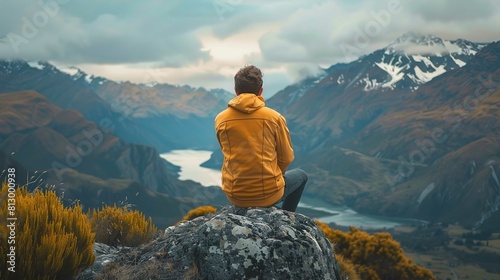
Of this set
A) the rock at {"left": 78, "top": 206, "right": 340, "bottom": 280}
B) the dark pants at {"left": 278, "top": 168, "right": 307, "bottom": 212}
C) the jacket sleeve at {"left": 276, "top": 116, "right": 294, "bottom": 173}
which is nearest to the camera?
the rock at {"left": 78, "top": 206, "right": 340, "bottom": 280}

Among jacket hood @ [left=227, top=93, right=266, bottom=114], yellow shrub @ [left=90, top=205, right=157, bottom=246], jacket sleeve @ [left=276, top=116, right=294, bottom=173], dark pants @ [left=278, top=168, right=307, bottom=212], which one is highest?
jacket hood @ [left=227, top=93, right=266, bottom=114]

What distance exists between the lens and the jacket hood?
8.23 m

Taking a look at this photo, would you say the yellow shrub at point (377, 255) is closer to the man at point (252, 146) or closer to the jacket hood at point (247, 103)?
the man at point (252, 146)

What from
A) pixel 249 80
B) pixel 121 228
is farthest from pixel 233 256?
pixel 121 228

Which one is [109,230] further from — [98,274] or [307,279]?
[307,279]

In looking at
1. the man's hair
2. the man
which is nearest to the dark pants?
the man

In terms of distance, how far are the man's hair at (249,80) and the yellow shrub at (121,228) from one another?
364cm

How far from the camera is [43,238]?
6766mm

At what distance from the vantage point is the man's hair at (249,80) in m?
8.56

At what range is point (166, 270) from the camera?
7125 mm

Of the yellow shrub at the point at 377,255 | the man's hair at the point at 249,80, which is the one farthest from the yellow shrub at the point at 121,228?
the yellow shrub at the point at 377,255

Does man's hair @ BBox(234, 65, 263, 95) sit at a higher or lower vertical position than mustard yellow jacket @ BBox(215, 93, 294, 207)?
higher

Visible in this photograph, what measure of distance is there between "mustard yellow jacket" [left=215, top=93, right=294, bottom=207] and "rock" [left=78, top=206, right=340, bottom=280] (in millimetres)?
645

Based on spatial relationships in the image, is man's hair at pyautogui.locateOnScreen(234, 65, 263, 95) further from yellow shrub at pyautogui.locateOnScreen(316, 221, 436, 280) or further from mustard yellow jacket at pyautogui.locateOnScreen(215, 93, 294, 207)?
yellow shrub at pyautogui.locateOnScreen(316, 221, 436, 280)
